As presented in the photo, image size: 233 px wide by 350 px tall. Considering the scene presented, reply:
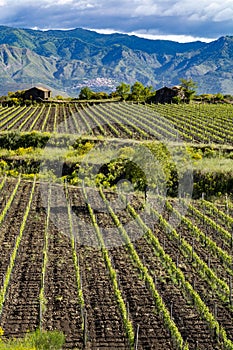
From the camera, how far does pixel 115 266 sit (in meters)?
14.8

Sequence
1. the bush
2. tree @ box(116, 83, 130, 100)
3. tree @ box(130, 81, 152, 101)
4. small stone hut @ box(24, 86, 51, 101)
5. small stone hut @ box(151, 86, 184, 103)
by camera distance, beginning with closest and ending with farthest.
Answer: the bush → small stone hut @ box(151, 86, 184, 103) → small stone hut @ box(24, 86, 51, 101) → tree @ box(130, 81, 152, 101) → tree @ box(116, 83, 130, 100)

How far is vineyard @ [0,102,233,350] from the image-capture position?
1135 cm

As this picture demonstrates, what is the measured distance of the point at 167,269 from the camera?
48.0 ft

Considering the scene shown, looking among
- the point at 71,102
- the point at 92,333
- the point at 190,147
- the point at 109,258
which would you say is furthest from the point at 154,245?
the point at 71,102

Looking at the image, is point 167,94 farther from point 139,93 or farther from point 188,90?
point 139,93

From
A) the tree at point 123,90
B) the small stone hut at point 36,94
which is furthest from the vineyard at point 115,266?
the tree at point 123,90

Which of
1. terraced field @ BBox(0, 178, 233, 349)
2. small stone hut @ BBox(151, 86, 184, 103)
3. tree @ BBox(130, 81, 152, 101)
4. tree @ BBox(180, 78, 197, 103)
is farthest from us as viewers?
tree @ BBox(130, 81, 152, 101)

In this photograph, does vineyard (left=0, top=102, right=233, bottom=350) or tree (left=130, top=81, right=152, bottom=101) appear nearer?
vineyard (left=0, top=102, right=233, bottom=350)

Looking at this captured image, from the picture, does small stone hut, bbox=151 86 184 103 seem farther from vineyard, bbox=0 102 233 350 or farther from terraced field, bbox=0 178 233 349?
terraced field, bbox=0 178 233 349

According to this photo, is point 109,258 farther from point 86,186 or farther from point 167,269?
point 86,186

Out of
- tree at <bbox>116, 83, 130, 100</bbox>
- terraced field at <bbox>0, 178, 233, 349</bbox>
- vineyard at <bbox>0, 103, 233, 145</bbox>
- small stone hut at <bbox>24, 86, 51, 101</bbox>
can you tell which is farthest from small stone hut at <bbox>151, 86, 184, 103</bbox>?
terraced field at <bbox>0, 178, 233, 349</bbox>

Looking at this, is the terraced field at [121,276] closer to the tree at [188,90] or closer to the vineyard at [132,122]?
the vineyard at [132,122]

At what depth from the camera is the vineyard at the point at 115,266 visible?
11352 millimetres

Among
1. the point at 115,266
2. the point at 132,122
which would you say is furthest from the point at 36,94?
the point at 115,266
